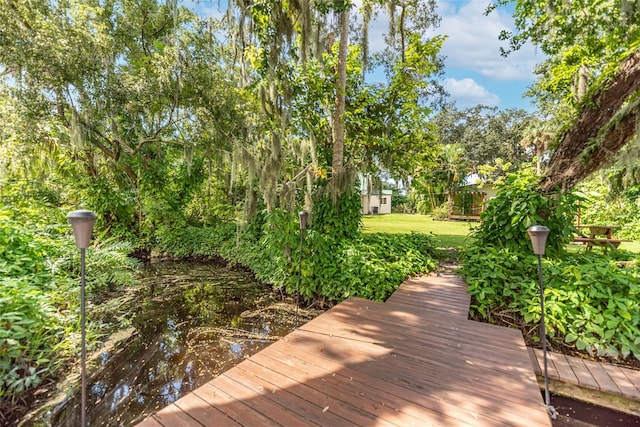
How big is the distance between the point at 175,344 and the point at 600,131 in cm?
669

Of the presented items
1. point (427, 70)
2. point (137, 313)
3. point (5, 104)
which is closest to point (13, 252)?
point (137, 313)

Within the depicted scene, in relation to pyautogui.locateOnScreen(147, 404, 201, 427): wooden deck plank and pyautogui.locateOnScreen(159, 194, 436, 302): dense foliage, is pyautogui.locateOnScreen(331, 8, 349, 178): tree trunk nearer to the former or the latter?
pyautogui.locateOnScreen(159, 194, 436, 302): dense foliage

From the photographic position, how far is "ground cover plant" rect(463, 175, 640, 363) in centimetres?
288

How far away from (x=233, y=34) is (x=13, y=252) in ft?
14.0

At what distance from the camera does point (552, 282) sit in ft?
11.4

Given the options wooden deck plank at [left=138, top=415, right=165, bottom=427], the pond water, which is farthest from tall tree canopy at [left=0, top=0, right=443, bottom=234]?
wooden deck plank at [left=138, top=415, right=165, bottom=427]

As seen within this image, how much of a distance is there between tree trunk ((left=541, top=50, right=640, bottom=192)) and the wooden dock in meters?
2.89

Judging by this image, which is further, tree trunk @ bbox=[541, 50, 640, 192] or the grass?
the grass

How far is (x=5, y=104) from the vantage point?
18.3ft

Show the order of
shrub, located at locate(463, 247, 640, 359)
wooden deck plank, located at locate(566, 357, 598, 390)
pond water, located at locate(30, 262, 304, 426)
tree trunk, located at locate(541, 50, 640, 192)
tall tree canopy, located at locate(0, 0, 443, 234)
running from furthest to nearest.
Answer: tall tree canopy, located at locate(0, 0, 443, 234) < tree trunk, located at locate(541, 50, 640, 192) < shrub, located at locate(463, 247, 640, 359) < pond water, located at locate(30, 262, 304, 426) < wooden deck plank, located at locate(566, 357, 598, 390)

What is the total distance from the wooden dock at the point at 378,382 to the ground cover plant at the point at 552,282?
2.31 ft

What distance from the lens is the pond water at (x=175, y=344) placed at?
100.0 inches

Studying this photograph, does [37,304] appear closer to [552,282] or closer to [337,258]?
[337,258]

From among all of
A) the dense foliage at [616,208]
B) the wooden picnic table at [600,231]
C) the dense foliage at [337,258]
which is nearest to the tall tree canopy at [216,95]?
the dense foliage at [337,258]
